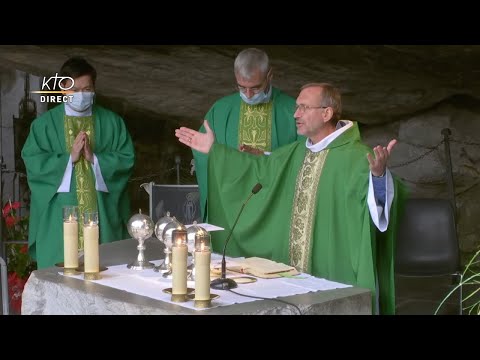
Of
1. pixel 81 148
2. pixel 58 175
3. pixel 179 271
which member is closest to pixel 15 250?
pixel 58 175

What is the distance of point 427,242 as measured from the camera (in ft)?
23.9

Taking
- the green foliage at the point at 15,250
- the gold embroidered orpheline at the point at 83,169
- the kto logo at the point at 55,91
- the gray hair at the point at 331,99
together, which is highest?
the kto logo at the point at 55,91

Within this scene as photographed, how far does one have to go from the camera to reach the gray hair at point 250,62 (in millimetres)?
7059

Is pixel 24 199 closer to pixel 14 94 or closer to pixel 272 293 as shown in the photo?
pixel 14 94

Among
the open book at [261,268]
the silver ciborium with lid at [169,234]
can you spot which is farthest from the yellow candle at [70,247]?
the open book at [261,268]

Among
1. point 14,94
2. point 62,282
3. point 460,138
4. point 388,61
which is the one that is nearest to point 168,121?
point 14,94

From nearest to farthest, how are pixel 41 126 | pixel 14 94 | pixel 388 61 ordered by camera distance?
pixel 41 126
pixel 14 94
pixel 388 61

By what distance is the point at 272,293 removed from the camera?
4.80 m

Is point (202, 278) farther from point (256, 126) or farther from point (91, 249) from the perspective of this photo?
point (256, 126)

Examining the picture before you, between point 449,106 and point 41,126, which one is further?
A: point 449,106

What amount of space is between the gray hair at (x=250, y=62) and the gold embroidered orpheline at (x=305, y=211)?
104cm

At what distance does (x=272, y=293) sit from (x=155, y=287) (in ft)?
1.77

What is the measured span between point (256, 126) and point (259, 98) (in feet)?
0.83

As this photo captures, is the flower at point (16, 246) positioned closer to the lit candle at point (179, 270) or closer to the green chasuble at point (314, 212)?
the green chasuble at point (314, 212)
